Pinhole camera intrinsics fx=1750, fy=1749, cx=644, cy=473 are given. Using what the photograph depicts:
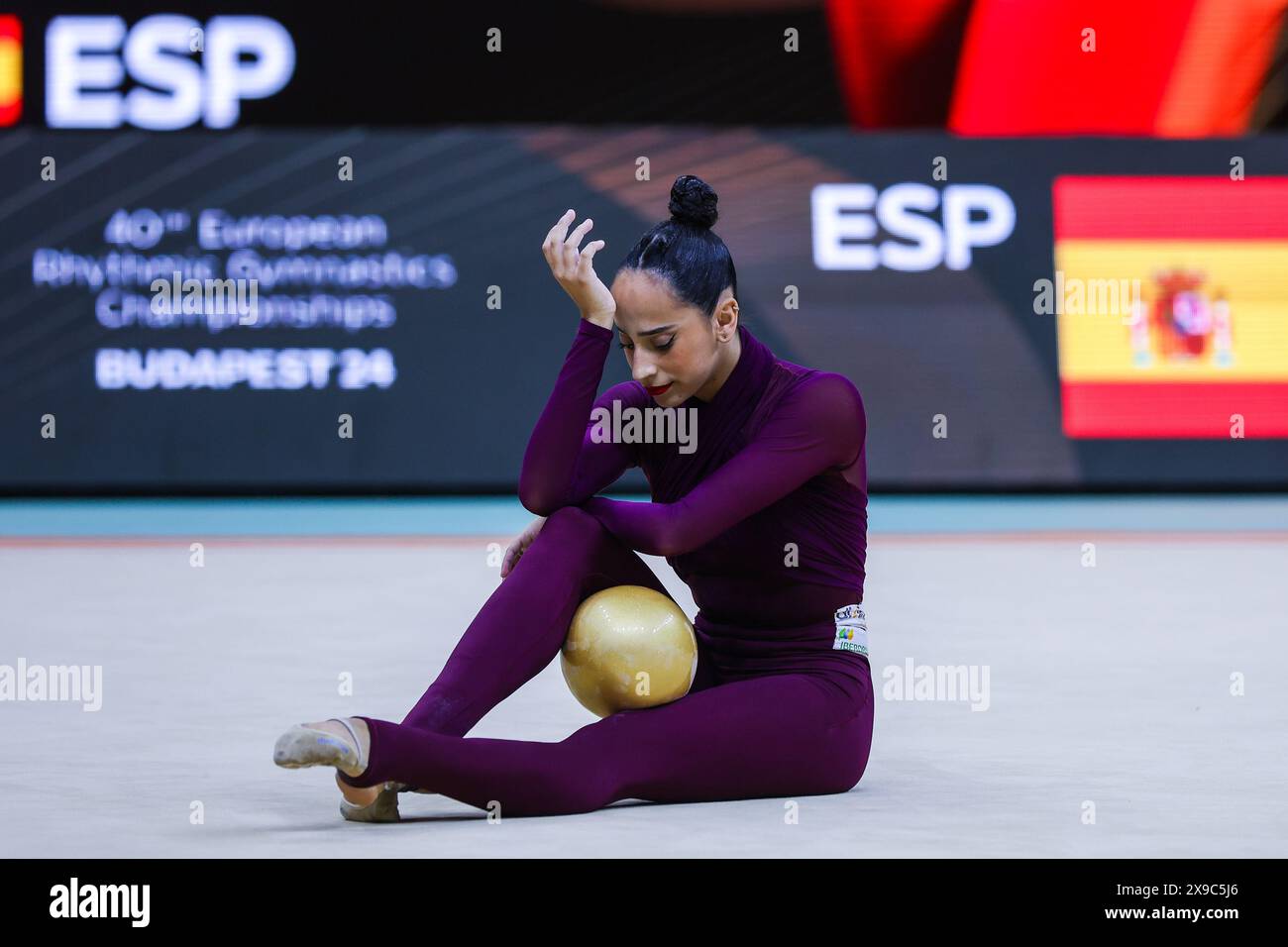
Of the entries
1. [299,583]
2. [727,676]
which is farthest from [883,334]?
[727,676]

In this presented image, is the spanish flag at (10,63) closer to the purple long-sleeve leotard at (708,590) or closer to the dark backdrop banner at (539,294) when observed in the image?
the dark backdrop banner at (539,294)

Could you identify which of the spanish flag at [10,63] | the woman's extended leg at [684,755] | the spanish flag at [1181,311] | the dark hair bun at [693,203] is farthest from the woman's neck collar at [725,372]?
the spanish flag at [10,63]

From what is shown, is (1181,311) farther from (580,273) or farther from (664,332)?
(580,273)

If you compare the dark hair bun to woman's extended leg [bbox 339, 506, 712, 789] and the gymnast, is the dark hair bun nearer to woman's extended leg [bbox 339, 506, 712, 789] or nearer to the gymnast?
the gymnast

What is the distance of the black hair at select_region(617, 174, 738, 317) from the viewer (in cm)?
361

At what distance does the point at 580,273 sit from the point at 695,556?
69 cm

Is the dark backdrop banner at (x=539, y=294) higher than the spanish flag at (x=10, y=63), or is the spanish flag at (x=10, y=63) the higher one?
the spanish flag at (x=10, y=63)

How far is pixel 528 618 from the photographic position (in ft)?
11.6

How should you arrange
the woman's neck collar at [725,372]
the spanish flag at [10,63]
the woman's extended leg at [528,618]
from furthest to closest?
the spanish flag at [10,63] → the woman's neck collar at [725,372] → the woman's extended leg at [528,618]

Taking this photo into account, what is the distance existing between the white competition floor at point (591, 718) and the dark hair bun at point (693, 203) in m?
1.22

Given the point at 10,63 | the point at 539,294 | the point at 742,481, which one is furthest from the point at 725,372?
the point at 10,63

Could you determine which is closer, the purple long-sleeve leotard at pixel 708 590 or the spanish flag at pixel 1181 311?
the purple long-sleeve leotard at pixel 708 590

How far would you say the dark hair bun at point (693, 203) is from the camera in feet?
12.0

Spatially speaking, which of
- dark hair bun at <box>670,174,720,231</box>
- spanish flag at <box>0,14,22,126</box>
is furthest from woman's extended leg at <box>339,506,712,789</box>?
spanish flag at <box>0,14,22,126</box>
